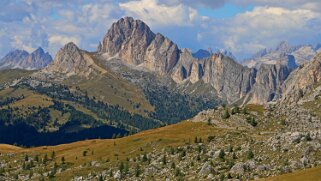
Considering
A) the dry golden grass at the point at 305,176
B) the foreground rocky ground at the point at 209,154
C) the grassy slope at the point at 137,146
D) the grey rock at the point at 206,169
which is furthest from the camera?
the grassy slope at the point at 137,146

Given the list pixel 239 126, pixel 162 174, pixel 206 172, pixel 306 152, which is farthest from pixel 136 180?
pixel 239 126

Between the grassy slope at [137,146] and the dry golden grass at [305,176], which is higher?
the grassy slope at [137,146]

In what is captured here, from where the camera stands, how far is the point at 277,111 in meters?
192

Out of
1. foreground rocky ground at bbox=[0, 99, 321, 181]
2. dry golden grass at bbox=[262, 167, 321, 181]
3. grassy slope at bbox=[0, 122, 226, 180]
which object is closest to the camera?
dry golden grass at bbox=[262, 167, 321, 181]

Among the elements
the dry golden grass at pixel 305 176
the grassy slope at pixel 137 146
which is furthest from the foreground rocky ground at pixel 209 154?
the dry golden grass at pixel 305 176

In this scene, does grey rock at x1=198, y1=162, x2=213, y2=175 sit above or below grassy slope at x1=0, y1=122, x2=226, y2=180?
below

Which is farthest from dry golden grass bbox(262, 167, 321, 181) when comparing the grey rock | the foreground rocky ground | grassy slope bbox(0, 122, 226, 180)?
grassy slope bbox(0, 122, 226, 180)

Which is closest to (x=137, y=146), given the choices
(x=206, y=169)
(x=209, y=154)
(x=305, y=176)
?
(x=209, y=154)

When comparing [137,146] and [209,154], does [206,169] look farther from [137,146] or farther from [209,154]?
Result: [137,146]

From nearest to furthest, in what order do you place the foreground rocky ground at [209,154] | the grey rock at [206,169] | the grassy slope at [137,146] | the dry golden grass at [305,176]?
the dry golden grass at [305,176], the foreground rocky ground at [209,154], the grey rock at [206,169], the grassy slope at [137,146]

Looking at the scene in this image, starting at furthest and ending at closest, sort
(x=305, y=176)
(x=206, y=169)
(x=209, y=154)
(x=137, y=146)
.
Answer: (x=137, y=146) → (x=209, y=154) → (x=206, y=169) → (x=305, y=176)

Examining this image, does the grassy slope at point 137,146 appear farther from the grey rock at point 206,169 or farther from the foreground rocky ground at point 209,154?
the grey rock at point 206,169

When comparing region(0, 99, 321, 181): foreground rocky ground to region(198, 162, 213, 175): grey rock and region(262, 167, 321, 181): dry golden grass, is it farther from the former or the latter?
region(262, 167, 321, 181): dry golden grass

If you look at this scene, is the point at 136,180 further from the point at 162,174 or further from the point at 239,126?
the point at 239,126
